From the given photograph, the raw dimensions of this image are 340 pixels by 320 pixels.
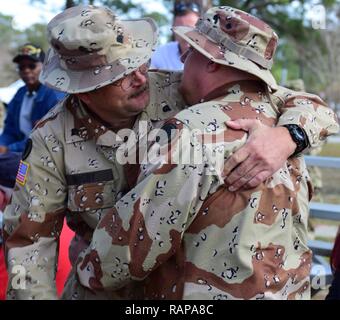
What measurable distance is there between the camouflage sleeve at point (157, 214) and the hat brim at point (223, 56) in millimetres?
274

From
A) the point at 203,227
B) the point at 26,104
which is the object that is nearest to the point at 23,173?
the point at 203,227

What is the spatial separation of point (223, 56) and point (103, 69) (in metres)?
0.42

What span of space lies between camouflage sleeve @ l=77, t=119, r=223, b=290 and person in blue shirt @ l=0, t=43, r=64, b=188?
3394 mm

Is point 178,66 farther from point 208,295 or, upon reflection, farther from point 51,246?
point 208,295

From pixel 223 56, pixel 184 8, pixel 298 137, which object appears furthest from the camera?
pixel 184 8

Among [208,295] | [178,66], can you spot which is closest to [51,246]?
[208,295]

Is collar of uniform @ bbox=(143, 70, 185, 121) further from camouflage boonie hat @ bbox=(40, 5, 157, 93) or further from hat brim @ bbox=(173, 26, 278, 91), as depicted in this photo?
hat brim @ bbox=(173, 26, 278, 91)

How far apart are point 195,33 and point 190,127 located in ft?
1.21

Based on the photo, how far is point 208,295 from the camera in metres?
1.72

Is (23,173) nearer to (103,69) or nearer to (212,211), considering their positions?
(103,69)

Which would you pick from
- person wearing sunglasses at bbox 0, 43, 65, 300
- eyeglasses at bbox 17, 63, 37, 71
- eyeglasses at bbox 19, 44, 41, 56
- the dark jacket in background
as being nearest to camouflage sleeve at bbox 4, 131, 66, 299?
person wearing sunglasses at bbox 0, 43, 65, 300

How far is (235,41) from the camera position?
1805 mm

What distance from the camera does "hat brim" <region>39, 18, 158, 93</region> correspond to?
6.26 feet

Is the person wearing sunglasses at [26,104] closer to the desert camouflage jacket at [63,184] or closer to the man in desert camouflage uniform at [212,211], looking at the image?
the desert camouflage jacket at [63,184]
